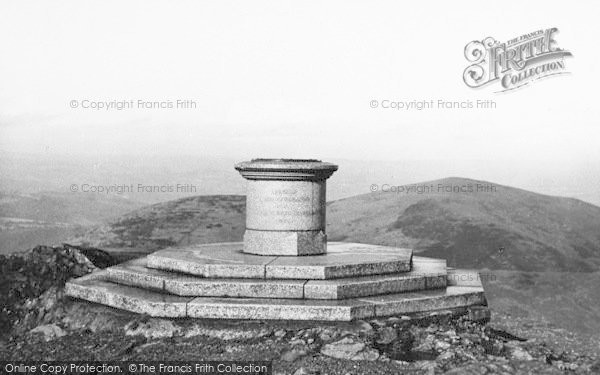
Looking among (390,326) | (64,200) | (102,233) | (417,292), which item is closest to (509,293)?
→ (417,292)

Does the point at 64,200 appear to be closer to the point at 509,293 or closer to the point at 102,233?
the point at 102,233

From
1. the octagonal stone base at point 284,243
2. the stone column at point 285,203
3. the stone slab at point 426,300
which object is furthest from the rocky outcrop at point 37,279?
the stone slab at point 426,300

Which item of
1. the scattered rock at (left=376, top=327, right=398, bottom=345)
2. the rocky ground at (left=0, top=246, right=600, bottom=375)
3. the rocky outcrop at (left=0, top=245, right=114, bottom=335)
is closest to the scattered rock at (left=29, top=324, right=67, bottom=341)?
the rocky ground at (left=0, top=246, right=600, bottom=375)

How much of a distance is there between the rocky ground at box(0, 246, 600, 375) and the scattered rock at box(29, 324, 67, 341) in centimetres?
1

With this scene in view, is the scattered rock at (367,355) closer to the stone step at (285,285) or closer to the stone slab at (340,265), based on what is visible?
the stone step at (285,285)

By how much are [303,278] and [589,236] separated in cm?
1599

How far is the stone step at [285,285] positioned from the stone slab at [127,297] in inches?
6.6

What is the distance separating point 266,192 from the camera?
11.6m

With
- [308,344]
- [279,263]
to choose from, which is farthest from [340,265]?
[308,344]

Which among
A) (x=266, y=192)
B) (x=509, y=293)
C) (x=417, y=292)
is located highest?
(x=266, y=192)

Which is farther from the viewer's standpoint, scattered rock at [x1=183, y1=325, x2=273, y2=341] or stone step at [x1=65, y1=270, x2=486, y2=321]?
stone step at [x1=65, y1=270, x2=486, y2=321]

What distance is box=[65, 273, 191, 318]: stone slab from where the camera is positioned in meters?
9.62

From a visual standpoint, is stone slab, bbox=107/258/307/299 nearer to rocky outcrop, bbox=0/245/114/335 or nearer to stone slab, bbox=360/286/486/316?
stone slab, bbox=360/286/486/316

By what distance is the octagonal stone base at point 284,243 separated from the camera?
1158 centimetres
